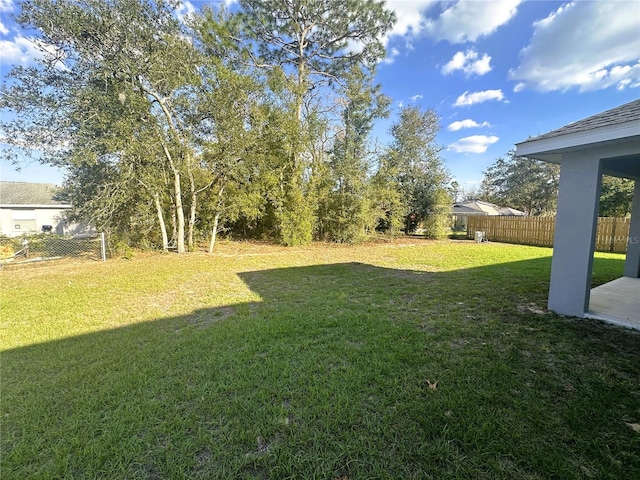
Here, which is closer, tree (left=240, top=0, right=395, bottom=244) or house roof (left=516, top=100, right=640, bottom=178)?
house roof (left=516, top=100, right=640, bottom=178)

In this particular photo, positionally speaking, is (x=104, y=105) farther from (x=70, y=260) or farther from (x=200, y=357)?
(x=200, y=357)

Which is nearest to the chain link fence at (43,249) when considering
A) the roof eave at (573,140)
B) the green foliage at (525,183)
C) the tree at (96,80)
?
the tree at (96,80)

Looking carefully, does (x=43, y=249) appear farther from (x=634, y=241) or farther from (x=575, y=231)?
(x=634, y=241)

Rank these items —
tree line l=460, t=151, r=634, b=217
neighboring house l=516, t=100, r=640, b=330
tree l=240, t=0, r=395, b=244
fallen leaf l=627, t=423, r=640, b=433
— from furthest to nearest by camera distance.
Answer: tree line l=460, t=151, r=634, b=217, tree l=240, t=0, r=395, b=244, neighboring house l=516, t=100, r=640, b=330, fallen leaf l=627, t=423, r=640, b=433

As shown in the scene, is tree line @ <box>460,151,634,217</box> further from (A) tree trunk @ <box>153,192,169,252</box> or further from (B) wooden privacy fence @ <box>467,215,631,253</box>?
(A) tree trunk @ <box>153,192,169,252</box>

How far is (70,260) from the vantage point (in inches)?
326

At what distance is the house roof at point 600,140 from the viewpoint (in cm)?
315

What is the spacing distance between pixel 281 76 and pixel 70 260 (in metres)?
9.67

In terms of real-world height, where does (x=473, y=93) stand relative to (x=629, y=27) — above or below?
above

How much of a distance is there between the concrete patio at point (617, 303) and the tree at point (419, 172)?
29.2 ft

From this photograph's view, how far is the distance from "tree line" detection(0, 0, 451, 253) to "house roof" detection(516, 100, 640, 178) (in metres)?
7.92

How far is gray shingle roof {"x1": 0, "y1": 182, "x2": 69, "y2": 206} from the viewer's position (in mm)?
17631

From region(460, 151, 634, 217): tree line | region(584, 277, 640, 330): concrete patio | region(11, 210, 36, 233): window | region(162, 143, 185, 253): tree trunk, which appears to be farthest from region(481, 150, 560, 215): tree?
region(11, 210, 36, 233): window

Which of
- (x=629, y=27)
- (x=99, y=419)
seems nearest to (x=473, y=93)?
Answer: (x=629, y=27)
